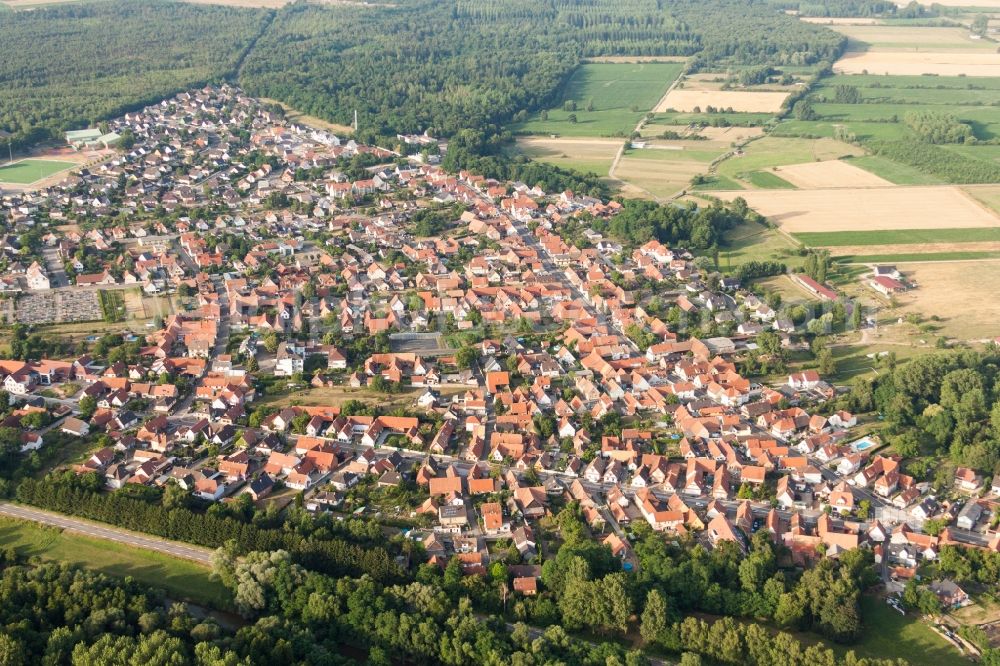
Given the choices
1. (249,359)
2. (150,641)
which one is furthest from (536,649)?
(249,359)

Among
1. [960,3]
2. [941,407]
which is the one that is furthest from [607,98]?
[960,3]

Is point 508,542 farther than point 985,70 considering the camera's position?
No

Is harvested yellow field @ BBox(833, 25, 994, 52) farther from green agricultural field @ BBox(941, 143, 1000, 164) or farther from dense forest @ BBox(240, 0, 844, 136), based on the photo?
green agricultural field @ BBox(941, 143, 1000, 164)

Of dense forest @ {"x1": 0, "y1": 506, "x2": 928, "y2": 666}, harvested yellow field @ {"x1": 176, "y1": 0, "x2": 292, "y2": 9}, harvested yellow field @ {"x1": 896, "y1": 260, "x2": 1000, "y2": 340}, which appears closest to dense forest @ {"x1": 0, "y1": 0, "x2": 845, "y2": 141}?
harvested yellow field @ {"x1": 176, "y1": 0, "x2": 292, "y2": 9}

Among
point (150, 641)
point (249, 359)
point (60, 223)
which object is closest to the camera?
point (150, 641)

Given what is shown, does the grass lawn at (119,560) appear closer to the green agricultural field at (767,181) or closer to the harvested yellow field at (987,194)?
the green agricultural field at (767,181)

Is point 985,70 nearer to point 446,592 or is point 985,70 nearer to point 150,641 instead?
point 446,592
